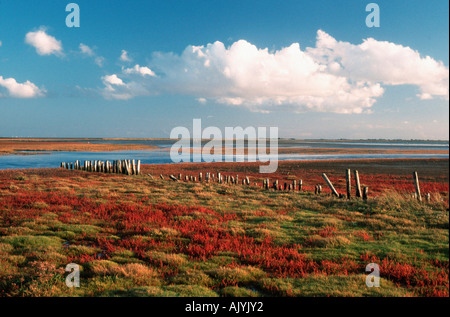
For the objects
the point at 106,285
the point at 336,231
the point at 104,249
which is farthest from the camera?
the point at 336,231

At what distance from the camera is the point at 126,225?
12.9 m

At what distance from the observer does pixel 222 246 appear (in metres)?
10.2

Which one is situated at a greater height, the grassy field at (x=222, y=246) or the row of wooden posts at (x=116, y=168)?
the row of wooden posts at (x=116, y=168)

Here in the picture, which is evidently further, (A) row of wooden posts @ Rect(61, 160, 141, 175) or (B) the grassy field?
(A) row of wooden posts @ Rect(61, 160, 141, 175)

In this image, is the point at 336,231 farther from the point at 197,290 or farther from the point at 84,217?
the point at 84,217

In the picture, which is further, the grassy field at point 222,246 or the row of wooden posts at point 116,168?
the row of wooden posts at point 116,168

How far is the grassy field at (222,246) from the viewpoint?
7055 millimetres

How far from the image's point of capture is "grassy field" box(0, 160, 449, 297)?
705cm

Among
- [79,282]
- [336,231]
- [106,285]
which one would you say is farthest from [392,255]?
[79,282]

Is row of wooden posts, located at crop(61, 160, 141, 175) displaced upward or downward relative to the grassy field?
upward
